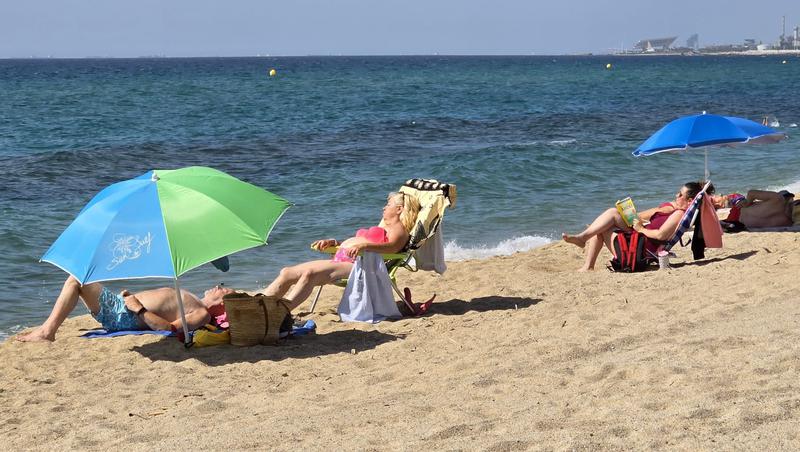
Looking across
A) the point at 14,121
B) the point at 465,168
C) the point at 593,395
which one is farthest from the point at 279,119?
the point at 593,395

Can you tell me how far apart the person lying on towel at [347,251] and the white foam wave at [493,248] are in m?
3.20

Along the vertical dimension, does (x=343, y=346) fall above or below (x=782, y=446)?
below

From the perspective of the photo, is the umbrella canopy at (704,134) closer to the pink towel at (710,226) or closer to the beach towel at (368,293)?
the pink towel at (710,226)

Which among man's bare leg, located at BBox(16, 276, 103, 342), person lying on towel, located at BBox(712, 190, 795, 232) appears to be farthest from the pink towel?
man's bare leg, located at BBox(16, 276, 103, 342)

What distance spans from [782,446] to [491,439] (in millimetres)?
1153

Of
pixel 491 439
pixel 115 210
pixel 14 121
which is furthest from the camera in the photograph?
pixel 14 121

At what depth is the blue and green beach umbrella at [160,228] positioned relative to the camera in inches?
229

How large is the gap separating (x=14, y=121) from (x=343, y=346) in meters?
25.5

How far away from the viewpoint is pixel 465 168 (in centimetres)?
1675

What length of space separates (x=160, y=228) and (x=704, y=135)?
17.4 feet

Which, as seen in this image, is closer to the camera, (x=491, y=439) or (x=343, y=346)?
(x=491, y=439)

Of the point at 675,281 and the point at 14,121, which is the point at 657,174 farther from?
the point at 14,121

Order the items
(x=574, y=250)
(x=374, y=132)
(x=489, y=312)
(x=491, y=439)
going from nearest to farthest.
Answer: (x=491, y=439), (x=489, y=312), (x=574, y=250), (x=374, y=132)

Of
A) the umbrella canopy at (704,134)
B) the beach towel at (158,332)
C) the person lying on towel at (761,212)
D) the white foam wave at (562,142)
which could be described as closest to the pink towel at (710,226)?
the umbrella canopy at (704,134)
